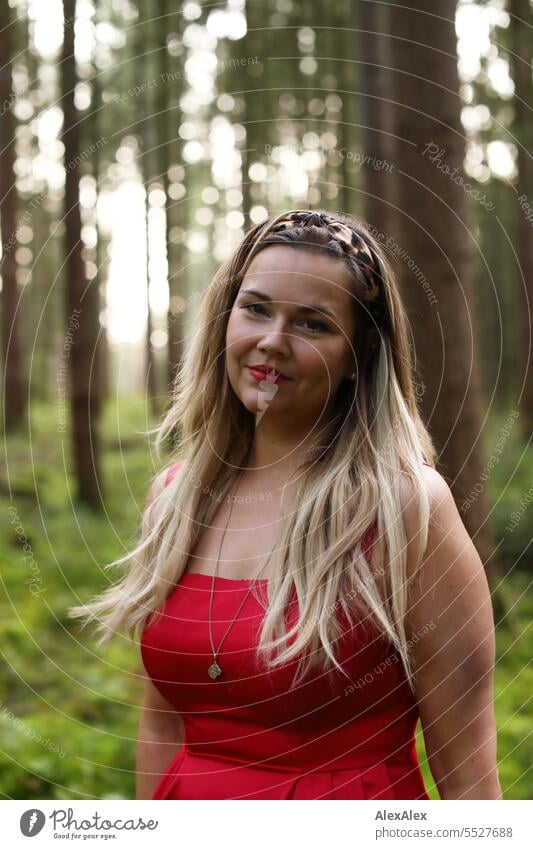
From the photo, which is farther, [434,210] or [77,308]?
[77,308]

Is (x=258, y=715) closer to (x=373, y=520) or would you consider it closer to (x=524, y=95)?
(x=373, y=520)

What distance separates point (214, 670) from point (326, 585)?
0.34m

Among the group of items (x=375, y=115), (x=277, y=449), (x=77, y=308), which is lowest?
(x=277, y=449)

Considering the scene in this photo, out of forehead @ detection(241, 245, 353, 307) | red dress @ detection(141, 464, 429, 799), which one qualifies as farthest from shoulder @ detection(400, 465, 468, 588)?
forehead @ detection(241, 245, 353, 307)

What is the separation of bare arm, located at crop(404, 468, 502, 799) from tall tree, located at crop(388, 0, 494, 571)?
2.06 m

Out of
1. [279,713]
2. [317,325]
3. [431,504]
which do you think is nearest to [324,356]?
[317,325]

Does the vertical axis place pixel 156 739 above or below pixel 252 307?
below

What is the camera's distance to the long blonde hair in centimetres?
193

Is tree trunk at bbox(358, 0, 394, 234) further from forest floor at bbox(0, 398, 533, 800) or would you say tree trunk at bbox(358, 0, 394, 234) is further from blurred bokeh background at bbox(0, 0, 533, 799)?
forest floor at bbox(0, 398, 533, 800)

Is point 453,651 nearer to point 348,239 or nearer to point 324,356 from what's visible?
point 324,356

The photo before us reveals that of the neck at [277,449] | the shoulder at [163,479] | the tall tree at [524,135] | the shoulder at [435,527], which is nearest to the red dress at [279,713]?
the shoulder at [435,527]

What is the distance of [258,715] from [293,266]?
3.55 feet

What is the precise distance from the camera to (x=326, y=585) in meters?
1.95

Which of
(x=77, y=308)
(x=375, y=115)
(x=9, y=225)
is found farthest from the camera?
(x=9, y=225)
